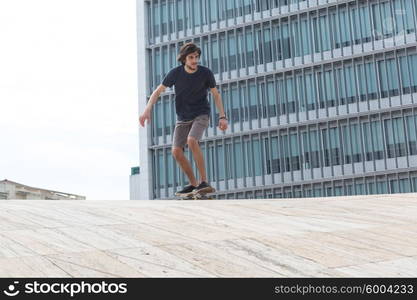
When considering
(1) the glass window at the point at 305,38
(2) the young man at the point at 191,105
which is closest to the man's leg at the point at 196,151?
(2) the young man at the point at 191,105

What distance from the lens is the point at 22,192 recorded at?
64.1m

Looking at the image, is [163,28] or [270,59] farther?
[163,28]

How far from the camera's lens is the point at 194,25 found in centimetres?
4631

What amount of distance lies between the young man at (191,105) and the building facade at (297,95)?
1215 inches

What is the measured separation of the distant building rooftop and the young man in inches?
2164

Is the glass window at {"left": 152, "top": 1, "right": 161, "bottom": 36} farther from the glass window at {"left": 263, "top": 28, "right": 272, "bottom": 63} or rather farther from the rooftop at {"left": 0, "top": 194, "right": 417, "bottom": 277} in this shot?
the rooftop at {"left": 0, "top": 194, "right": 417, "bottom": 277}

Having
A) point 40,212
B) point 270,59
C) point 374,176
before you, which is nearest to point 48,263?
point 40,212

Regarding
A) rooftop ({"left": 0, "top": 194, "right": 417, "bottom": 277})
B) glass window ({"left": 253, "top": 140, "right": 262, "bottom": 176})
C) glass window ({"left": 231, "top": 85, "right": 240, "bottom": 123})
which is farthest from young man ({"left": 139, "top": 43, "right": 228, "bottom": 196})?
glass window ({"left": 231, "top": 85, "right": 240, "bottom": 123})

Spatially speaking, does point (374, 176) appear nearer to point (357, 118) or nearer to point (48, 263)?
point (357, 118)

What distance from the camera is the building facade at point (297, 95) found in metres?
39.5

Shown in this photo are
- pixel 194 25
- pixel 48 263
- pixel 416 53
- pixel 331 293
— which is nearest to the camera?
pixel 331 293

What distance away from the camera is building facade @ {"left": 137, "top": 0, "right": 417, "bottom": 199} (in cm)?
3947

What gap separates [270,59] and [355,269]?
130 ft

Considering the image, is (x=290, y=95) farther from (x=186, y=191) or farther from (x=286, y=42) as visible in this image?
(x=186, y=191)
